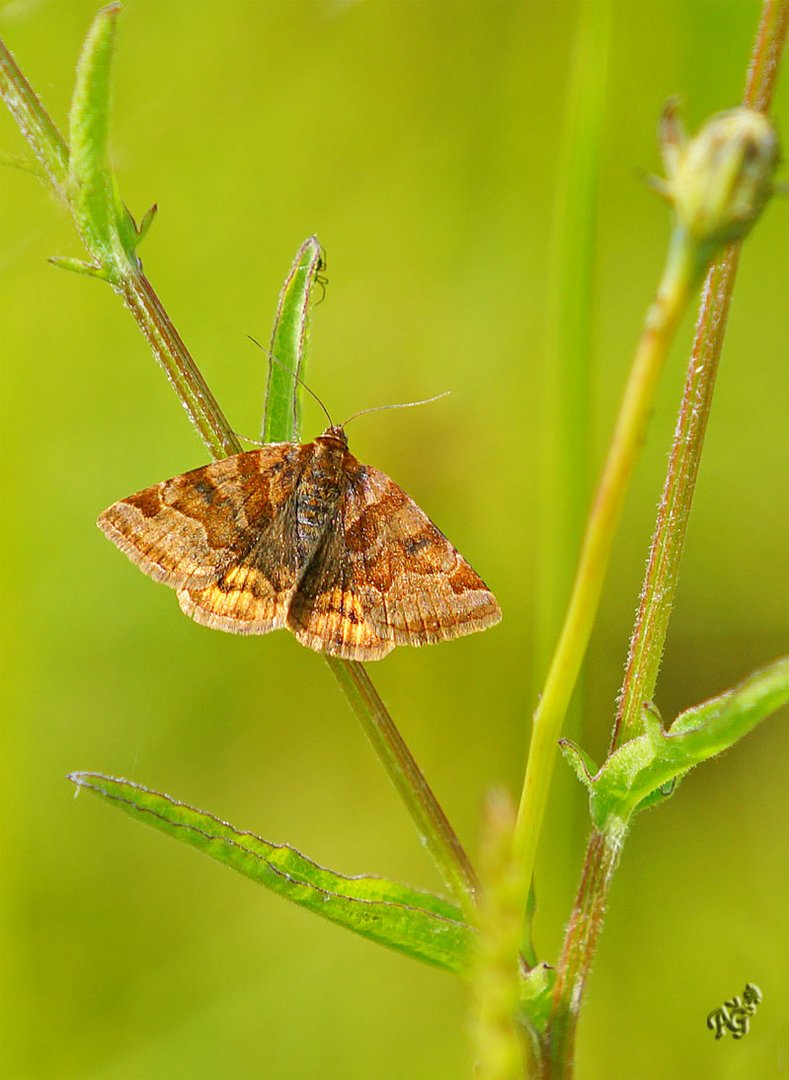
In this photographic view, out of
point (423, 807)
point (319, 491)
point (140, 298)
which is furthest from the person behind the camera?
point (319, 491)

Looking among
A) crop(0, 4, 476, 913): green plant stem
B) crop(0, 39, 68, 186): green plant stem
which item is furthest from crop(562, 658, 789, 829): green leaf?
crop(0, 39, 68, 186): green plant stem

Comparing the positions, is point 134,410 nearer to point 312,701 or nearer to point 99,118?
point 312,701

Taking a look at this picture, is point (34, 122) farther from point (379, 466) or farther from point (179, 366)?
point (379, 466)

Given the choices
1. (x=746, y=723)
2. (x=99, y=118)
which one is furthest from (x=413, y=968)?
(x=99, y=118)

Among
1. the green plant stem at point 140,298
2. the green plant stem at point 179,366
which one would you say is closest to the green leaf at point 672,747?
the green plant stem at point 140,298

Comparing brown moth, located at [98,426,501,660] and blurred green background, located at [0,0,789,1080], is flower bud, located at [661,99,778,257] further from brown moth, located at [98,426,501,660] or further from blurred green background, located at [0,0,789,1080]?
blurred green background, located at [0,0,789,1080]

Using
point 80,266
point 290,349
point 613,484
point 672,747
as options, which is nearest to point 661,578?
point 672,747
